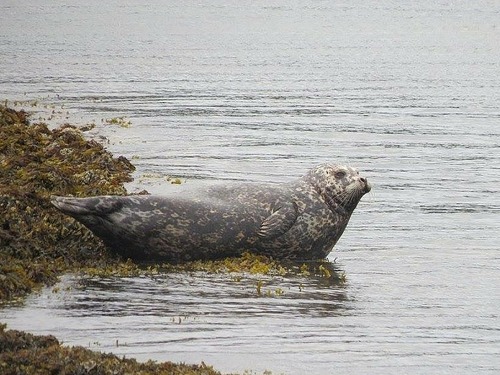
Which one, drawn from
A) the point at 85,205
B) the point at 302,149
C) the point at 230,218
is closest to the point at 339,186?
the point at 230,218

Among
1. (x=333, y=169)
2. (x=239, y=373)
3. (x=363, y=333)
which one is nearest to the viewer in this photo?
(x=239, y=373)

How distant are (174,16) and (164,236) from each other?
28.6m

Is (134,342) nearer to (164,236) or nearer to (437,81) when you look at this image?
(164,236)

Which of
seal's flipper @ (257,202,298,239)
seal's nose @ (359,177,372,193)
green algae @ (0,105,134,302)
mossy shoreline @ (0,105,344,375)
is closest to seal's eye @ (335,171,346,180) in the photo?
seal's nose @ (359,177,372,193)

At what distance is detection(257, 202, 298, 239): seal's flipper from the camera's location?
10.7 meters

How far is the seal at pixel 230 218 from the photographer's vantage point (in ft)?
33.5

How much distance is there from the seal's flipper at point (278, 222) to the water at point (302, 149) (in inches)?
22.4

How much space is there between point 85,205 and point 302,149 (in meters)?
6.88

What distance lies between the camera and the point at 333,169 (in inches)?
452

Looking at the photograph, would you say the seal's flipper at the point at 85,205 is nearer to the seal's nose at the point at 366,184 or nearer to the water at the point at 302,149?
the water at the point at 302,149

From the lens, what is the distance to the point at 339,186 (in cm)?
1133

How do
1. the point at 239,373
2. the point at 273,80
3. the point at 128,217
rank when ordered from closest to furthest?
the point at 239,373, the point at 128,217, the point at 273,80

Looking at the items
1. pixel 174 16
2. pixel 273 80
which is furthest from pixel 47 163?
pixel 174 16

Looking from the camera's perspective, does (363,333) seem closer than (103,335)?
No
